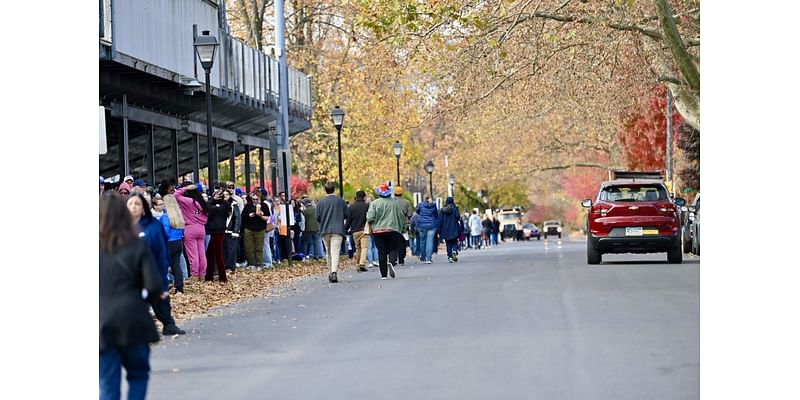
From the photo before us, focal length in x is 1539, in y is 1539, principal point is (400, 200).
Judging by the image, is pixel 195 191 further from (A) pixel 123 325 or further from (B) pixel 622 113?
(B) pixel 622 113

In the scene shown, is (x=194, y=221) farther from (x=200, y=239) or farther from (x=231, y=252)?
(x=231, y=252)

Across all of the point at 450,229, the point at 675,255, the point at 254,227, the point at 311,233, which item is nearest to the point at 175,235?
the point at 254,227

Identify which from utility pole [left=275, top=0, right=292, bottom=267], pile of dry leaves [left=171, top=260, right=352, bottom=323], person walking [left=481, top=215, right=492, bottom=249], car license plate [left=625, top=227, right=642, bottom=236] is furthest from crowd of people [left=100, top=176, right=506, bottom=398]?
person walking [left=481, top=215, right=492, bottom=249]

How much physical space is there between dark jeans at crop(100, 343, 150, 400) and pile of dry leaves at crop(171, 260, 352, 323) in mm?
9217

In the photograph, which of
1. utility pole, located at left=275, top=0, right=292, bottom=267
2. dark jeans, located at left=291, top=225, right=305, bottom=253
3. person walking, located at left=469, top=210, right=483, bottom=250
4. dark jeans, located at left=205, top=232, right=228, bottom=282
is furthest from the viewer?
person walking, located at left=469, top=210, right=483, bottom=250

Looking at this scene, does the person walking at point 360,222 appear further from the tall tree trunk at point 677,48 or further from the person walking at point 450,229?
the tall tree trunk at point 677,48

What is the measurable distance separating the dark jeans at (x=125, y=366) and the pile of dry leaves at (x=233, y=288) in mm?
9217

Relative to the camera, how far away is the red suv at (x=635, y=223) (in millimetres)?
30328

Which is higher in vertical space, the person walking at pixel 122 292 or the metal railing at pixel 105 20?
the metal railing at pixel 105 20

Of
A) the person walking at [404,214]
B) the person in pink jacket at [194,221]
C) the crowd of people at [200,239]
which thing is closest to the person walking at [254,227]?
the crowd of people at [200,239]

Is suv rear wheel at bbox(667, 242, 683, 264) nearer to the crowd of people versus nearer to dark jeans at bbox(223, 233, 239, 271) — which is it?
the crowd of people

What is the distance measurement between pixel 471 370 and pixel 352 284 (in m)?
13.1

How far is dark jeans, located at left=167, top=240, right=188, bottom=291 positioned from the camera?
21.5 meters
